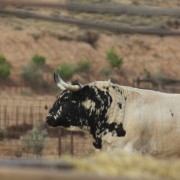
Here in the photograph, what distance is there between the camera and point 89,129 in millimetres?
12016

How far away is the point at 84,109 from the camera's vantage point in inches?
475

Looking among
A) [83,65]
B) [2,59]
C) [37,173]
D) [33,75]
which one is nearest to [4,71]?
[33,75]

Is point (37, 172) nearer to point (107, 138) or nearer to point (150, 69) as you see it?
point (107, 138)

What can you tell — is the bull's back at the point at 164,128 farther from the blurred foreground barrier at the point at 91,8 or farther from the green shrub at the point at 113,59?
the green shrub at the point at 113,59

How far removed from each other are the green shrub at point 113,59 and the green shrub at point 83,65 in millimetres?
1733

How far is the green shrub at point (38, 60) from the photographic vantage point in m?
51.5

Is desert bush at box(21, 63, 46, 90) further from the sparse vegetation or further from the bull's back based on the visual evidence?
the bull's back

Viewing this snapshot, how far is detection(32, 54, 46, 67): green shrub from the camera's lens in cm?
5147

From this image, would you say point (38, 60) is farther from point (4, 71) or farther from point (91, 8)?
point (91, 8)

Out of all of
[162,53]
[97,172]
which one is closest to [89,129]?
[97,172]

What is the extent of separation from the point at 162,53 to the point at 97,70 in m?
6.52

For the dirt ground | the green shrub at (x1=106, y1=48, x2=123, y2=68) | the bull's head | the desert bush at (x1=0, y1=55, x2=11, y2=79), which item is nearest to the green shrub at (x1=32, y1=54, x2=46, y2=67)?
the dirt ground

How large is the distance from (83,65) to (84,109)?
134 feet

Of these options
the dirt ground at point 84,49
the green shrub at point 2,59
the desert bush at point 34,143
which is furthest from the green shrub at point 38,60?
the desert bush at point 34,143
